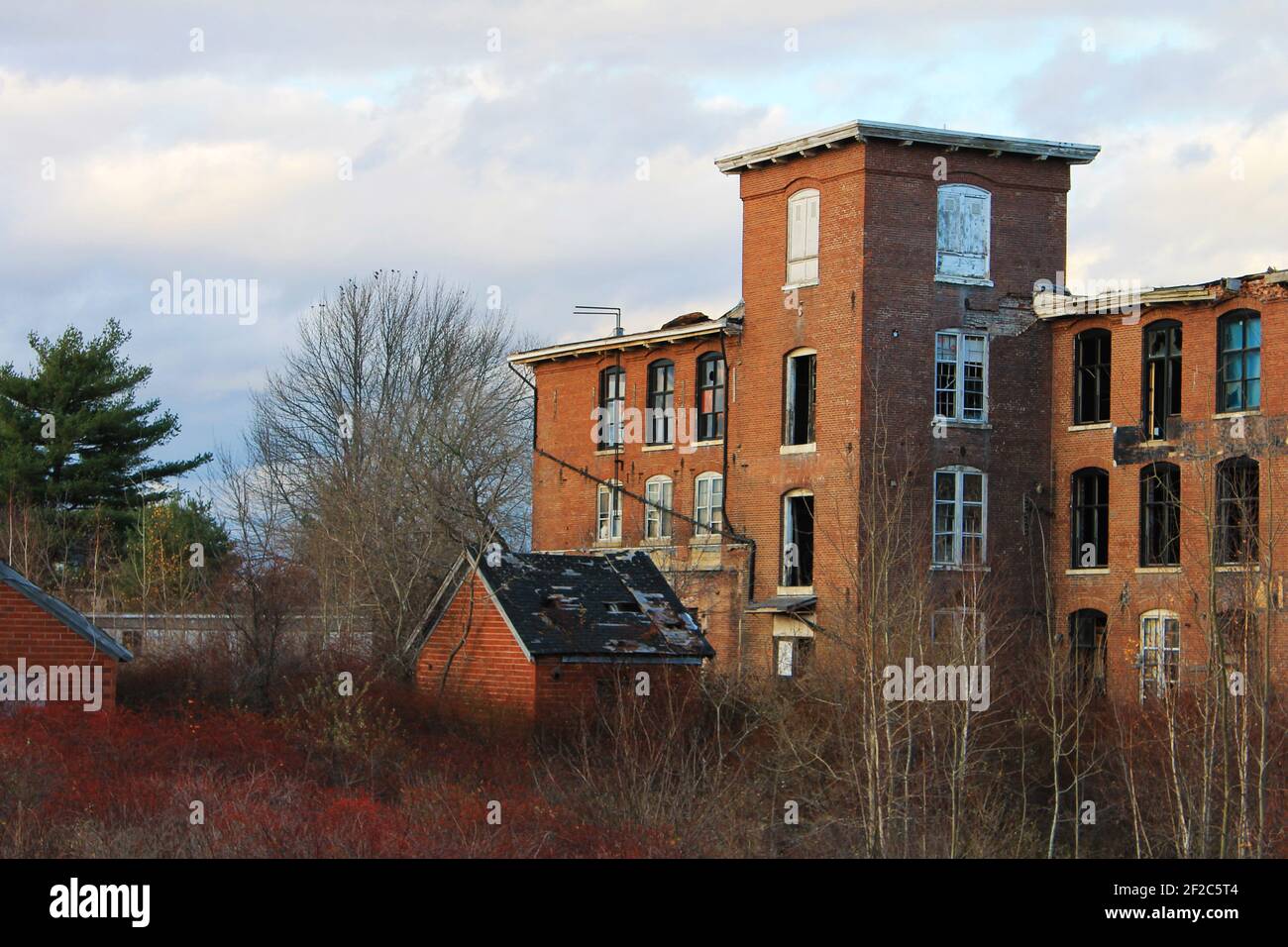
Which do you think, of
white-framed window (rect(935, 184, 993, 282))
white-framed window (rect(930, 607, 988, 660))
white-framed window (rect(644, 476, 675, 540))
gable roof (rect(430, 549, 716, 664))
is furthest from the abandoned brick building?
gable roof (rect(430, 549, 716, 664))

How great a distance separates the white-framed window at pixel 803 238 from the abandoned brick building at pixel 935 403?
0.18ft

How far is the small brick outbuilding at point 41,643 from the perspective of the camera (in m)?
24.6

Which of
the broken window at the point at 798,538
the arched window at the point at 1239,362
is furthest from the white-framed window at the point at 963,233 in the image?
the broken window at the point at 798,538

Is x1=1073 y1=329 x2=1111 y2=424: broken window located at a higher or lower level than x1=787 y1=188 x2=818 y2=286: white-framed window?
lower

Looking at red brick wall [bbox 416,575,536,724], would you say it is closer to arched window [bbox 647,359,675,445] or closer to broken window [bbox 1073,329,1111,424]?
arched window [bbox 647,359,675,445]

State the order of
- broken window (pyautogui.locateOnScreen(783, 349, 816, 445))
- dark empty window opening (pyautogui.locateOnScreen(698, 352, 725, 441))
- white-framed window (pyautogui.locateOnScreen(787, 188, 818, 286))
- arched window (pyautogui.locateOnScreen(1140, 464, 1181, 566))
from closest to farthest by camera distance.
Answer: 1. arched window (pyautogui.locateOnScreen(1140, 464, 1181, 566))
2. white-framed window (pyautogui.locateOnScreen(787, 188, 818, 286))
3. broken window (pyautogui.locateOnScreen(783, 349, 816, 445))
4. dark empty window opening (pyautogui.locateOnScreen(698, 352, 725, 441))

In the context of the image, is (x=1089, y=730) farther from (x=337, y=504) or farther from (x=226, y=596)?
(x=337, y=504)

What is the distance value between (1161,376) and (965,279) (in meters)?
5.14

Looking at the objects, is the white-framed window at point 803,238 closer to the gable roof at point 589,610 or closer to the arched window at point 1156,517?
the arched window at point 1156,517

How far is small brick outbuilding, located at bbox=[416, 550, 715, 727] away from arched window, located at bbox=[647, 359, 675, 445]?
40.8ft

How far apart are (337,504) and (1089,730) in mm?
20615

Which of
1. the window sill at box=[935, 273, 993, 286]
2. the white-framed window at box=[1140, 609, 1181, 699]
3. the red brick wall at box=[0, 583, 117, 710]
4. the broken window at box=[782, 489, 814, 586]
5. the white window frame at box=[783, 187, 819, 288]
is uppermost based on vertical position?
the white window frame at box=[783, 187, 819, 288]

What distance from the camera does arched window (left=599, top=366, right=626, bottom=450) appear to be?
45250 mm
